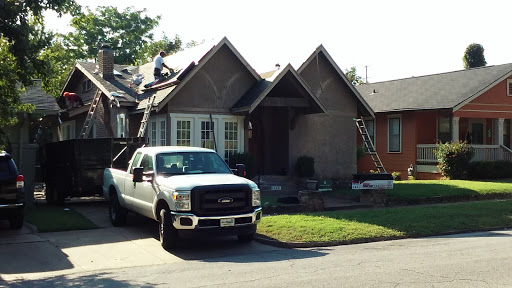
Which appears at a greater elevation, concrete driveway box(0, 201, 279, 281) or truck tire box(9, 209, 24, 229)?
truck tire box(9, 209, 24, 229)

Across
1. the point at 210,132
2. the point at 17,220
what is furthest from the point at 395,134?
the point at 17,220

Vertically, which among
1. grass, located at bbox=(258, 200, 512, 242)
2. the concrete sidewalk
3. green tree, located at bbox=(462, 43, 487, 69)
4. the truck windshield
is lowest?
the concrete sidewalk

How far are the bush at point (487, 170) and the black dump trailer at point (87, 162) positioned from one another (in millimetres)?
15990

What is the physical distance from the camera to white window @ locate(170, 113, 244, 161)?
18.5 m

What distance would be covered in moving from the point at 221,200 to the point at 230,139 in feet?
30.4

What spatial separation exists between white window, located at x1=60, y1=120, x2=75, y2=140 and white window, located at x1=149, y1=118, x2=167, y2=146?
8.99m

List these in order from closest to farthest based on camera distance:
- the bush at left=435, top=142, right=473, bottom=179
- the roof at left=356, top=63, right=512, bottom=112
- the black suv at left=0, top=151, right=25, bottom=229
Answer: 1. the black suv at left=0, top=151, right=25, bottom=229
2. the bush at left=435, top=142, right=473, bottom=179
3. the roof at left=356, top=63, right=512, bottom=112

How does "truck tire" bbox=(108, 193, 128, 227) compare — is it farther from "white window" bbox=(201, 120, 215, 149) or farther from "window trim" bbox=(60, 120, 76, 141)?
"window trim" bbox=(60, 120, 76, 141)

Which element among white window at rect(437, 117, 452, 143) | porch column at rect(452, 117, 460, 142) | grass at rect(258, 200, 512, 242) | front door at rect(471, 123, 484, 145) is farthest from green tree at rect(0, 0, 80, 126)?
front door at rect(471, 123, 484, 145)

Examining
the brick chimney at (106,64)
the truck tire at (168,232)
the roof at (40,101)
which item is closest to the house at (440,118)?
the brick chimney at (106,64)

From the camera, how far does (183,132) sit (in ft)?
60.8

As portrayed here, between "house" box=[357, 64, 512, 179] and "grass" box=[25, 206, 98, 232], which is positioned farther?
"house" box=[357, 64, 512, 179]

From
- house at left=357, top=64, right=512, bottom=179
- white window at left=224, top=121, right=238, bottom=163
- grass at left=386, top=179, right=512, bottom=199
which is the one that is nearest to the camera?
grass at left=386, top=179, right=512, bottom=199

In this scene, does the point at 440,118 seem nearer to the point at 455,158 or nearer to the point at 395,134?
the point at 395,134
